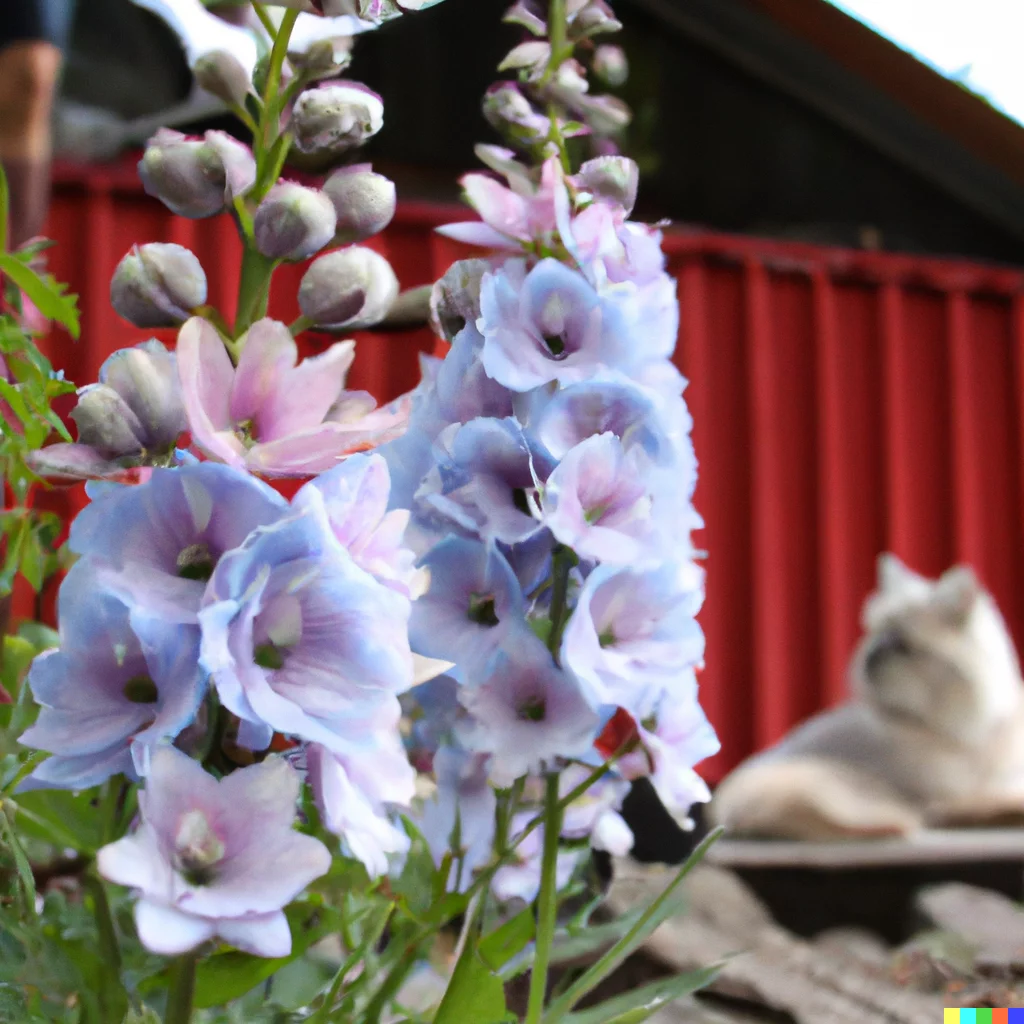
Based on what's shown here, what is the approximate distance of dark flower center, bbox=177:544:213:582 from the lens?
251 millimetres

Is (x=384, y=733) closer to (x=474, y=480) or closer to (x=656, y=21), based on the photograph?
(x=474, y=480)

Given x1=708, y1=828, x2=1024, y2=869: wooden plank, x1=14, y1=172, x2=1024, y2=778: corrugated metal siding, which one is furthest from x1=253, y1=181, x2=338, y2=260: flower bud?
x1=14, y1=172, x2=1024, y2=778: corrugated metal siding

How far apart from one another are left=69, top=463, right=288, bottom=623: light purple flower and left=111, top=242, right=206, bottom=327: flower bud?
2.3 inches

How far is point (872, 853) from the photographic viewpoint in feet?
3.84

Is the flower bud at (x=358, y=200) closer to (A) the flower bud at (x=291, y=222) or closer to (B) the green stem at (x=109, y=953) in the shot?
(A) the flower bud at (x=291, y=222)

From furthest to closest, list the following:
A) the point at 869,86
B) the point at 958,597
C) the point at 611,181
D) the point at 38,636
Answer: the point at 869,86
the point at 958,597
the point at 38,636
the point at 611,181

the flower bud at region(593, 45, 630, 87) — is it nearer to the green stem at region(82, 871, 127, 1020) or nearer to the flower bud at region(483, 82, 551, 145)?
the flower bud at region(483, 82, 551, 145)

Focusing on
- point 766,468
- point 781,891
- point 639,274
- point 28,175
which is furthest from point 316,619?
point 766,468

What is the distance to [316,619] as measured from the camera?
0.82ft

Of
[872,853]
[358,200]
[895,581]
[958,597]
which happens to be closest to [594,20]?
[358,200]

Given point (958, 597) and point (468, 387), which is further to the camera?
point (958, 597)

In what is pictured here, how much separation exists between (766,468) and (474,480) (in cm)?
204

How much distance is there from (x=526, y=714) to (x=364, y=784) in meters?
0.06

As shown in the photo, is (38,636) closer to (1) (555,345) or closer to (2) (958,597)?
(1) (555,345)
